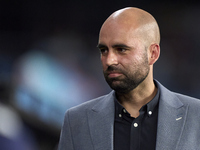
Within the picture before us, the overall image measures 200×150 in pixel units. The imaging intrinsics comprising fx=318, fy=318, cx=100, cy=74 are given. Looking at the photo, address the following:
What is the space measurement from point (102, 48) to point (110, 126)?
18.2 inches

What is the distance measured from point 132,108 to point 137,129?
161 mm

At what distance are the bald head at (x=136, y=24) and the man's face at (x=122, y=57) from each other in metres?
0.02

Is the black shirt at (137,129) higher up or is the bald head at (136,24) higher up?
the bald head at (136,24)

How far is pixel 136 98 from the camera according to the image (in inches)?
76.5

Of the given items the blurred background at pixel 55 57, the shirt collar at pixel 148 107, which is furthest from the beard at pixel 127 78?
the blurred background at pixel 55 57

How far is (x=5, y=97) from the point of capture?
4109mm

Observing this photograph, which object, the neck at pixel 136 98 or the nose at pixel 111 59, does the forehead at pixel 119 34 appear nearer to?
the nose at pixel 111 59

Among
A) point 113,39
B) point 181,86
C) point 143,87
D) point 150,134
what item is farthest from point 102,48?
point 181,86

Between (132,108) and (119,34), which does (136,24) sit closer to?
(119,34)

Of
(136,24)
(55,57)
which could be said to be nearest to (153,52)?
(136,24)

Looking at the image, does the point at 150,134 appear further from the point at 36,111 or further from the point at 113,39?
the point at 36,111

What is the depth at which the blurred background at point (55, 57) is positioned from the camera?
4.08m

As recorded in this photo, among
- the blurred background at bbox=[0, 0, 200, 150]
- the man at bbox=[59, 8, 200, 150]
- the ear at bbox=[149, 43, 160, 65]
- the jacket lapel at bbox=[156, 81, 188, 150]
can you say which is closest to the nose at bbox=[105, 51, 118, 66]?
the man at bbox=[59, 8, 200, 150]

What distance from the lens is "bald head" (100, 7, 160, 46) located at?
1.88 metres
